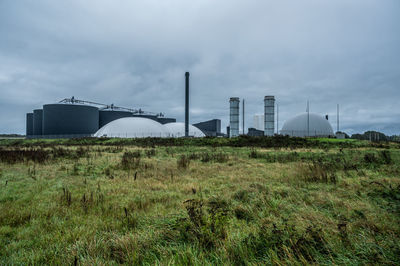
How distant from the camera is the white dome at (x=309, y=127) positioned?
163 feet

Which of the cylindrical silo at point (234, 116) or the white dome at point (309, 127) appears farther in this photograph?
the white dome at point (309, 127)

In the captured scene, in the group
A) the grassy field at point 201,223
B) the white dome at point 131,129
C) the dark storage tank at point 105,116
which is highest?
the dark storage tank at point 105,116

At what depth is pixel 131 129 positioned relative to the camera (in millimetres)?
51312

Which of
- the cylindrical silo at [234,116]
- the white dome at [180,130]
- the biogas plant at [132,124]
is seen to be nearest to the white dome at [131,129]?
the biogas plant at [132,124]

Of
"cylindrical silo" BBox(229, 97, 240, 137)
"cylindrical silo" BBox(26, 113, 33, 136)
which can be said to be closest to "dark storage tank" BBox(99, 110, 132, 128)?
"cylindrical silo" BBox(26, 113, 33, 136)

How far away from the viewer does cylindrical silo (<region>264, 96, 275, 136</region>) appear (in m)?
43.1

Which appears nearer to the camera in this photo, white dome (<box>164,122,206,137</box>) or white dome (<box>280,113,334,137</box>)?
white dome (<box>280,113,334,137</box>)

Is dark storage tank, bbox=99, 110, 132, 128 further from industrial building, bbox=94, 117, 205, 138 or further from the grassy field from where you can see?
the grassy field

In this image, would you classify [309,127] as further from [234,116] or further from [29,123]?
[29,123]

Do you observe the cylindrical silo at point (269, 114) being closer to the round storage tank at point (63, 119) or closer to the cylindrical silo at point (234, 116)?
the cylindrical silo at point (234, 116)

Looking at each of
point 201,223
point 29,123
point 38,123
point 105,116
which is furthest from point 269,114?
point 29,123

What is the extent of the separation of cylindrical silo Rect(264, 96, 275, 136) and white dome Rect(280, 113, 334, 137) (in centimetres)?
873

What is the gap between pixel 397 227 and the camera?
3.25 metres

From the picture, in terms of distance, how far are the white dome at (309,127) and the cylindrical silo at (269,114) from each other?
8.73m
